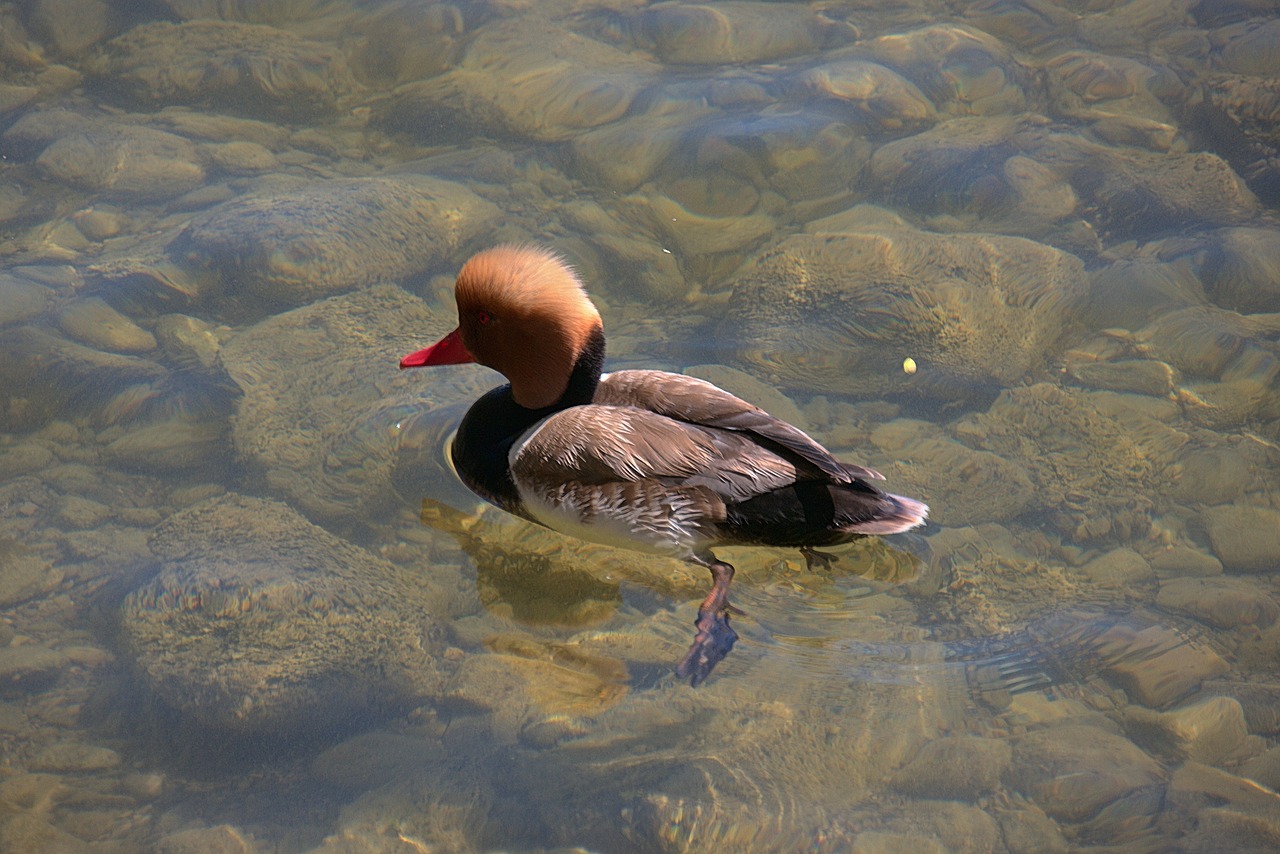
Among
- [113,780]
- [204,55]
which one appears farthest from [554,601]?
[204,55]

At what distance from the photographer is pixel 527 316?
427 cm

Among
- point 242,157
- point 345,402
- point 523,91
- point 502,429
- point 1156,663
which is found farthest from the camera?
point 523,91

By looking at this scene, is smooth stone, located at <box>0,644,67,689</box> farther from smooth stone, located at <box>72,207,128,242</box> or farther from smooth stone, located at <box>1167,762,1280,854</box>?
smooth stone, located at <box>1167,762,1280,854</box>

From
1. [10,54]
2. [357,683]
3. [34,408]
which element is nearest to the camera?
[357,683]

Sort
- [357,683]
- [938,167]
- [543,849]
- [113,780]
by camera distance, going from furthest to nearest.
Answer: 1. [938,167]
2. [357,683]
3. [113,780]
4. [543,849]

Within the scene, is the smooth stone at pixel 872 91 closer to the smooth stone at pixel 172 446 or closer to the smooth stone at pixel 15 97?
the smooth stone at pixel 172 446

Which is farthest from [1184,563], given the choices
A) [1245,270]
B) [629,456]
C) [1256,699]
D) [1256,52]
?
[1256,52]

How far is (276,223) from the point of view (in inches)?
231

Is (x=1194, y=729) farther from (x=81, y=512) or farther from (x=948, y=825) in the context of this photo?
(x=81, y=512)

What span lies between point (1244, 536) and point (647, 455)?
257cm

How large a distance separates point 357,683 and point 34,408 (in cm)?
244

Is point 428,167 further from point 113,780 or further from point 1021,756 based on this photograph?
point 1021,756

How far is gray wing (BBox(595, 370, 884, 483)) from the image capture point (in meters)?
4.04

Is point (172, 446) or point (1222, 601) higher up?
point (1222, 601)
